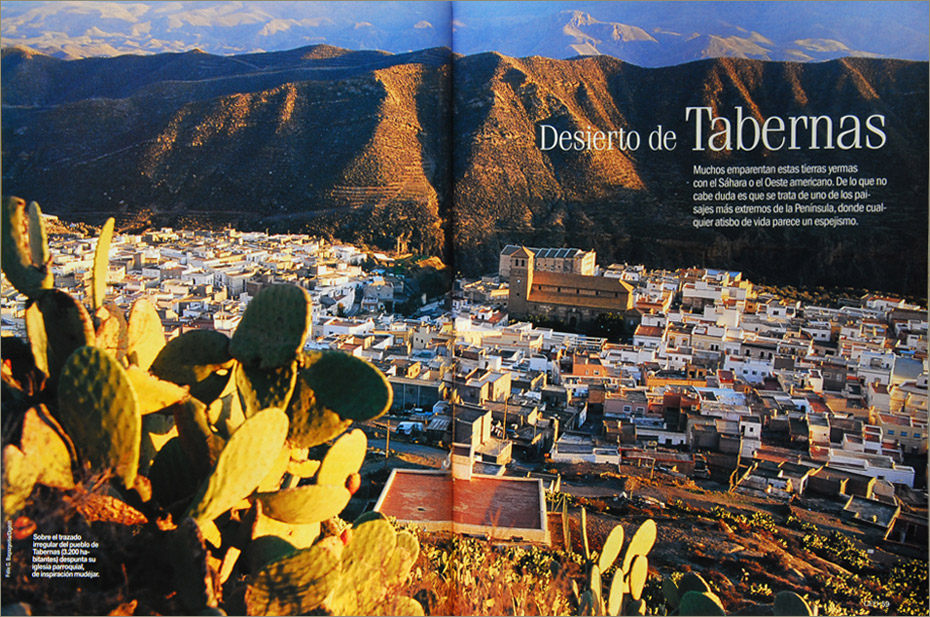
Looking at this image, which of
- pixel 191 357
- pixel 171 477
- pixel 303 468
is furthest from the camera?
pixel 303 468

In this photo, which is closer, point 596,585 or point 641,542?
point 596,585

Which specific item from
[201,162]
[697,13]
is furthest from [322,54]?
[697,13]

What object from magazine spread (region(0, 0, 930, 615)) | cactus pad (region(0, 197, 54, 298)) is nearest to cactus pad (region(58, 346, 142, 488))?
cactus pad (region(0, 197, 54, 298))

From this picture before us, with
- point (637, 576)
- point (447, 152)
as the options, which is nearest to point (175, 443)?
point (447, 152)

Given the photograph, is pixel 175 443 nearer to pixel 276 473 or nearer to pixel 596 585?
pixel 276 473

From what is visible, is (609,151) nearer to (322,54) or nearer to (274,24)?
(322,54)

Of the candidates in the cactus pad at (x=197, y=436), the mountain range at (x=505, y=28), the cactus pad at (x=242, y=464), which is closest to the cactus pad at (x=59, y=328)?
the cactus pad at (x=197, y=436)

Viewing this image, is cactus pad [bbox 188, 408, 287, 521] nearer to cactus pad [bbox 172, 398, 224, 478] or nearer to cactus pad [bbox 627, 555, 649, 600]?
cactus pad [bbox 172, 398, 224, 478]
